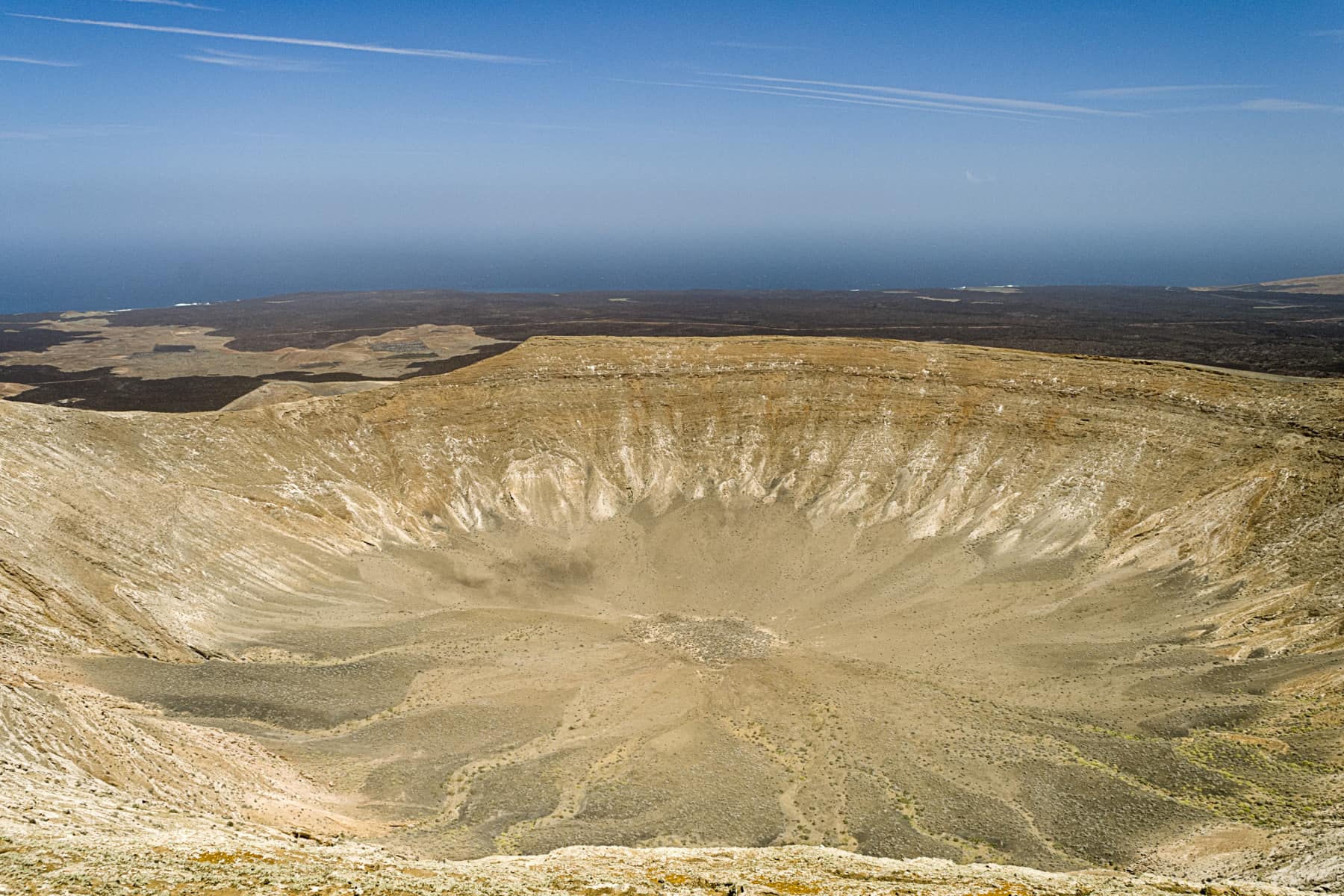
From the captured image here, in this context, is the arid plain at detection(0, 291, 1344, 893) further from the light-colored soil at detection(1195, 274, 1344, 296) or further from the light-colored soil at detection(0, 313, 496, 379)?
the light-colored soil at detection(1195, 274, 1344, 296)

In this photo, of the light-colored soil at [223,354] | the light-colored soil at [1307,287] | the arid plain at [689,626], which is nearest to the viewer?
the arid plain at [689,626]

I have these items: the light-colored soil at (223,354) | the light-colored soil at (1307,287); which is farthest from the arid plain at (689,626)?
the light-colored soil at (1307,287)

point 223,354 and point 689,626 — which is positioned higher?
point 223,354

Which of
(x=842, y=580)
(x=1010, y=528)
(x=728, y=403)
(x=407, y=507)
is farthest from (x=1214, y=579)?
(x=407, y=507)

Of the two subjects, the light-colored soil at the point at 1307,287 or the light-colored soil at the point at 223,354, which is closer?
the light-colored soil at the point at 223,354

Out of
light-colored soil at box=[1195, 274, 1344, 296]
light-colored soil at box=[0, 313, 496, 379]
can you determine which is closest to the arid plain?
light-colored soil at box=[0, 313, 496, 379]

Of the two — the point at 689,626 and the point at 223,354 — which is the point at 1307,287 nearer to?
the point at 689,626

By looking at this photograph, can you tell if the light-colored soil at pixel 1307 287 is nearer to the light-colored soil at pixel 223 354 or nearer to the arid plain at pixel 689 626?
the arid plain at pixel 689 626

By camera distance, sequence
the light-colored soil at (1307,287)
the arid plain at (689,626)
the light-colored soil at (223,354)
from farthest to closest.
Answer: the light-colored soil at (1307,287), the light-colored soil at (223,354), the arid plain at (689,626)

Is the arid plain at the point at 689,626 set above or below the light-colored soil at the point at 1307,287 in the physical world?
below

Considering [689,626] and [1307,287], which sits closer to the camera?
[689,626]

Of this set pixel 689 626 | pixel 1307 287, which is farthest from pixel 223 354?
pixel 1307 287
